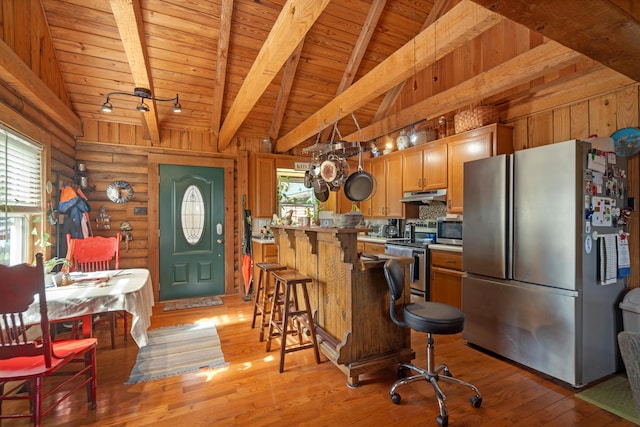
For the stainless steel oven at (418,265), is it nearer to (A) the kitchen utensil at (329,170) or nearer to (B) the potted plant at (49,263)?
(A) the kitchen utensil at (329,170)

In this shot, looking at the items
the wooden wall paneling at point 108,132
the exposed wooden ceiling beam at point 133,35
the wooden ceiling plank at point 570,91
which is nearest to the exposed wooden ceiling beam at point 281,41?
the exposed wooden ceiling beam at point 133,35

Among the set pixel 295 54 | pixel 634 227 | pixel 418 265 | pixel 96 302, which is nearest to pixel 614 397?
pixel 634 227

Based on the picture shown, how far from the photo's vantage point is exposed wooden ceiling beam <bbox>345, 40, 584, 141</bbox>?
2.43 metres

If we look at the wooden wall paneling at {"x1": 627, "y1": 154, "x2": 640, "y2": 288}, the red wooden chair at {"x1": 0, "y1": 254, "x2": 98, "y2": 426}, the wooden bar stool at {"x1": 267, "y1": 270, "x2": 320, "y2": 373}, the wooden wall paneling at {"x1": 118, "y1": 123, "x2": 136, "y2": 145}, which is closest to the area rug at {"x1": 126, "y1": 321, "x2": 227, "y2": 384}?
the wooden bar stool at {"x1": 267, "y1": 270, "x2": 320, "y2": 373}

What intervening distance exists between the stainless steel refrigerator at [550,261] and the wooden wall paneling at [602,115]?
365 millimetres

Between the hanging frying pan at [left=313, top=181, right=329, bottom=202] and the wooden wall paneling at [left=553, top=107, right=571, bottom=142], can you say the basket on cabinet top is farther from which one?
the hanging frying pan at [left=313, top=181, right=329, bottom=202]

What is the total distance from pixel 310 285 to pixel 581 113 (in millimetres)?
3171

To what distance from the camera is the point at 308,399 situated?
85.8 inches

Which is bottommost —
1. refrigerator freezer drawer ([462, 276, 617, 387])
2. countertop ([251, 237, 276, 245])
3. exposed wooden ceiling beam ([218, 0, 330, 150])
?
refrigerator freezer drawer ([462, 276, 617, 387])

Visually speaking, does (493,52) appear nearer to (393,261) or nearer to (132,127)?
(393,261)

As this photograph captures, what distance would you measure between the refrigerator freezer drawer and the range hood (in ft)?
4.51

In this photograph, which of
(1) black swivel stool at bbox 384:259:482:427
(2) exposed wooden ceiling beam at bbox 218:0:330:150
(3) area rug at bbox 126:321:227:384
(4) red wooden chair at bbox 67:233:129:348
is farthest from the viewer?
(4) red wooden chair at bbox 67:233:129:348

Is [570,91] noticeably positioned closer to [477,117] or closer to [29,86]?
[477,117]

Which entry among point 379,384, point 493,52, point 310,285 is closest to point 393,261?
point 379,384
